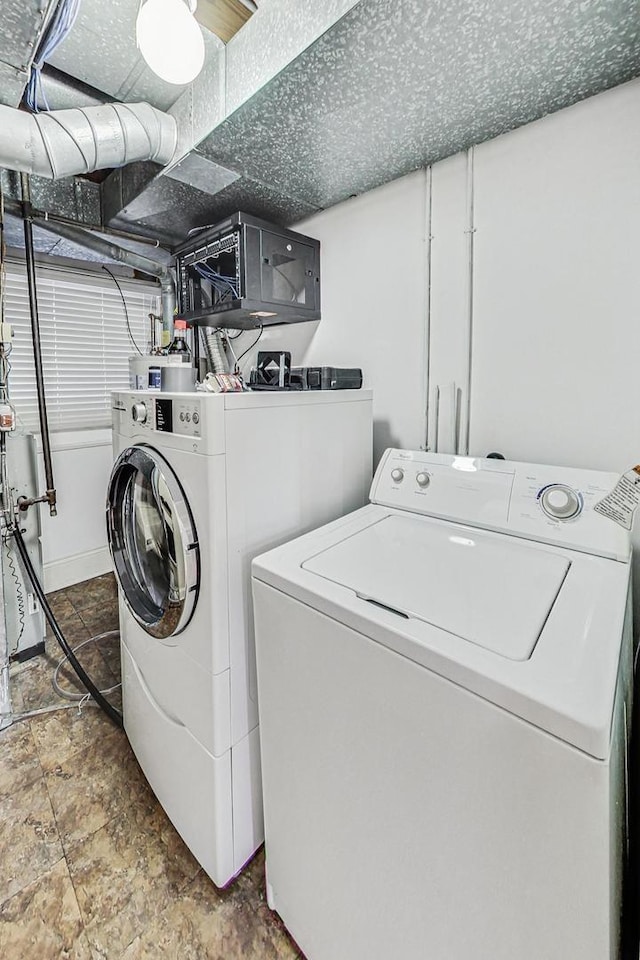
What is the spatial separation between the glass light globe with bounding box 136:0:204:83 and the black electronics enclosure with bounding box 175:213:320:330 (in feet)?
1.77

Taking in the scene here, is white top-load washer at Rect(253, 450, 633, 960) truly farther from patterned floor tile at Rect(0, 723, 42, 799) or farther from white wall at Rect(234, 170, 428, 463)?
patterned floor tile at Rect(0, 723, 42, 799)

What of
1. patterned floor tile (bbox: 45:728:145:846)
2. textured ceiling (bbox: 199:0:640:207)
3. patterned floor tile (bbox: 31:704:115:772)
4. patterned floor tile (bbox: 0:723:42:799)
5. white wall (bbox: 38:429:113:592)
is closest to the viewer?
textured ceiling (bbox: 199:0:640:207)

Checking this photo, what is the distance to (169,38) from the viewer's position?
102cm

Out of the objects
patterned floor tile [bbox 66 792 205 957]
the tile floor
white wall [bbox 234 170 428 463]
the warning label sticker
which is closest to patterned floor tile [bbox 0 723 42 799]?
the tile floor

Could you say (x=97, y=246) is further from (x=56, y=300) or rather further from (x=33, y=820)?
(x=33, y=820)

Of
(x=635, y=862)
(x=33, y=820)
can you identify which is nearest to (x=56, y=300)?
(x=33, y=820)

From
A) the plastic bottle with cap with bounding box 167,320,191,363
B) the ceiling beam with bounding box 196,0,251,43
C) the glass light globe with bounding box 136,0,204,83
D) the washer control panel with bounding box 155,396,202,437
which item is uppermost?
the ceiling beam with bounding box 196,0,251,43

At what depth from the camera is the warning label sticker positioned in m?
1.01

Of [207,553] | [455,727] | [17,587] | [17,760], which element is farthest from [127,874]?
[17,587]

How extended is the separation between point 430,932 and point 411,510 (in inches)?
36.4

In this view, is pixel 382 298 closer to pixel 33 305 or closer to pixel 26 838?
pixel 33 305

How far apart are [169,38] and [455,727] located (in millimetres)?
1584

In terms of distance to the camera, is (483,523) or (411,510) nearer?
(483,523)

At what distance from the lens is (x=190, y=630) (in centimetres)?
116
